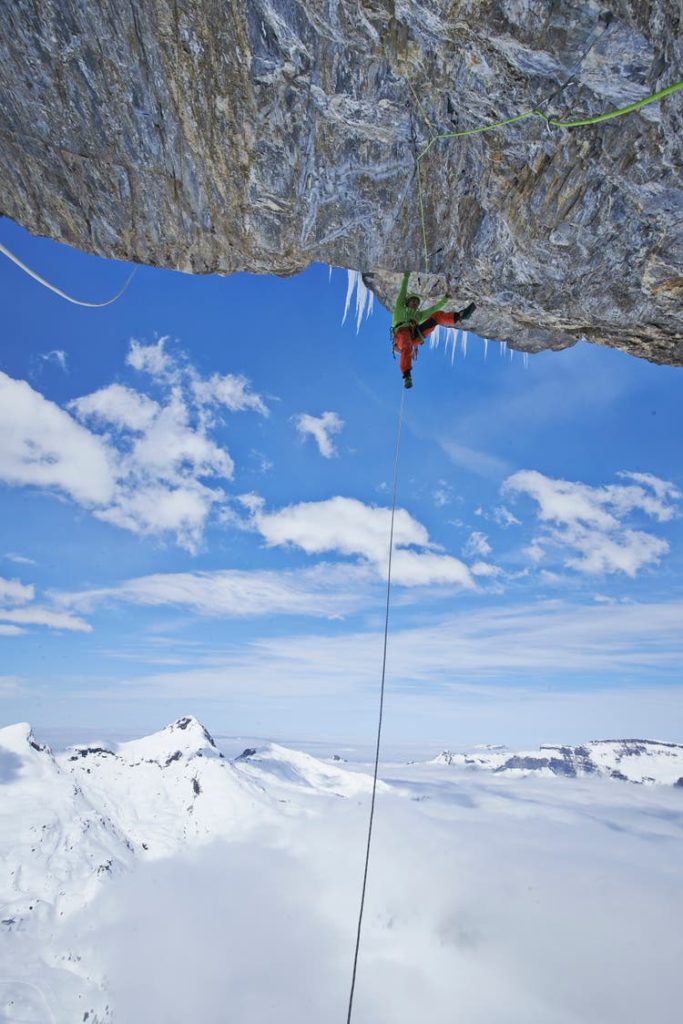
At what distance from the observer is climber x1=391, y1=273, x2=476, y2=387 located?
324 inches

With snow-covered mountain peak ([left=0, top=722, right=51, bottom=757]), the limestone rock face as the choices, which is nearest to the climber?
the limestone rock face

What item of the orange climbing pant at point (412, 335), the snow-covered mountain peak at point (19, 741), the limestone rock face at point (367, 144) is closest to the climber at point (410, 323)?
the orange climbing pant at point (412, 335)

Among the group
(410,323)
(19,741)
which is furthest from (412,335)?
(19,741)

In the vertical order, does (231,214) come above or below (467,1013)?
above

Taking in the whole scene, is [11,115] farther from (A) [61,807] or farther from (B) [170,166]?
(A) [61,807]

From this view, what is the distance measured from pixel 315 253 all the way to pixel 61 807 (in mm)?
202319

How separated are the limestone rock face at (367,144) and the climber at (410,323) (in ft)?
2.91

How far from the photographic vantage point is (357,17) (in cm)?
620

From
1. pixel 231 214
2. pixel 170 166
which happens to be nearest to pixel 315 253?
pixel 231 214

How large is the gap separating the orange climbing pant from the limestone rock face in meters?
1.15

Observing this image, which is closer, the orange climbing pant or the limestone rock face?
the limestone rock face

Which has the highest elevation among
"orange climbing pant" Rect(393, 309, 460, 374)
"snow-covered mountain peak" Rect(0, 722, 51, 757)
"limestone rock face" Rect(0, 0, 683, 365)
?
"limestone rock face" Rect(0, 0, 683, 365)

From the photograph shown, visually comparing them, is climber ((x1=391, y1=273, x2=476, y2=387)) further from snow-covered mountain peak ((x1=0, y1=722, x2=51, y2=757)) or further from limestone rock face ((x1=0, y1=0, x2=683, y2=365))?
snow-covered mountain peak ((x1=0, y1=722, x2=51, y2=757))

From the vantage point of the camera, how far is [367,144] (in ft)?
24.7
